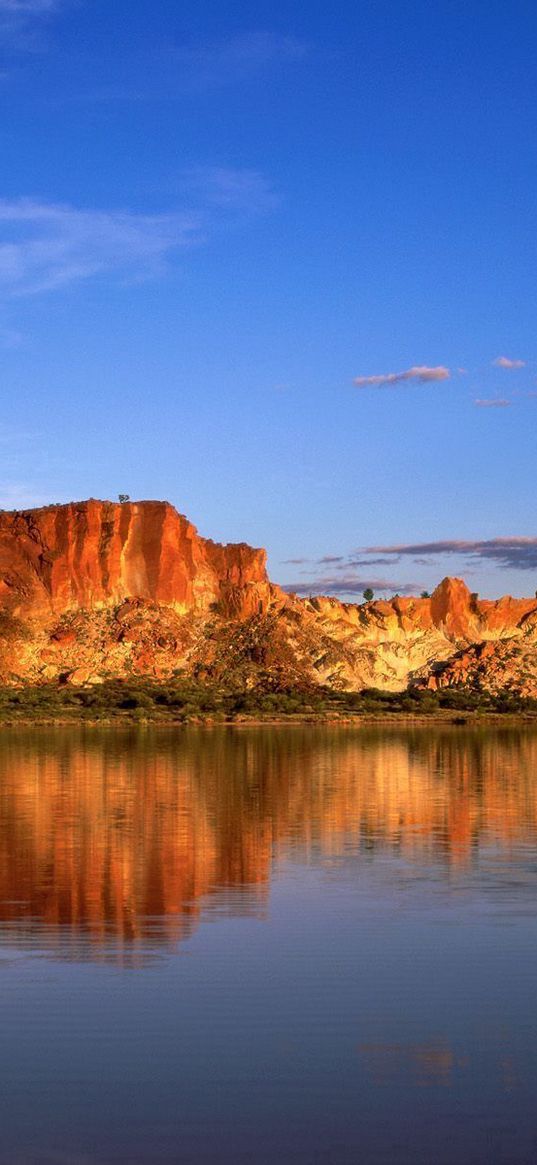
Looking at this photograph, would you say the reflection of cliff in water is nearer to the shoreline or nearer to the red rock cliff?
the shoreline

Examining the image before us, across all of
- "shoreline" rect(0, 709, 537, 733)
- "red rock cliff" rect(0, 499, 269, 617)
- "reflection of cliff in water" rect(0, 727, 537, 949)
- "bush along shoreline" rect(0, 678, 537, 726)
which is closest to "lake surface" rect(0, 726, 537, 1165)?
"reflection of cliff in water" rect(0, 727, 537, 949)

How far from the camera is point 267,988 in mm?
13359

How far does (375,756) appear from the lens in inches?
2372

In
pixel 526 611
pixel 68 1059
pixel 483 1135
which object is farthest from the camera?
pixel 526 611

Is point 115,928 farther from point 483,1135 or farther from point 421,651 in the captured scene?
point 421,651

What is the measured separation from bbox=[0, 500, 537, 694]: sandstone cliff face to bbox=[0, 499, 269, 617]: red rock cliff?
0.49 feet

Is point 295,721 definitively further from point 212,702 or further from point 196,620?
point 196,620

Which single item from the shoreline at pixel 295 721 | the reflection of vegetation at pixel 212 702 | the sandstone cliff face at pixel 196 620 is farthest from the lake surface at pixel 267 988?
the sandstone cliff face at pixel 196 620

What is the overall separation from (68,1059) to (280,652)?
127 m

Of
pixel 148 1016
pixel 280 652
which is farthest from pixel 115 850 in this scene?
pixel 280 652

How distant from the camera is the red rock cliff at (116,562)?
5674 inches

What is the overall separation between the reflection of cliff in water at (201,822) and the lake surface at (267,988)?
101 millimetres

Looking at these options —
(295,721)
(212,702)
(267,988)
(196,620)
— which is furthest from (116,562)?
(267,988)

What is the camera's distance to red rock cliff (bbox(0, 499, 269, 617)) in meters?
144
